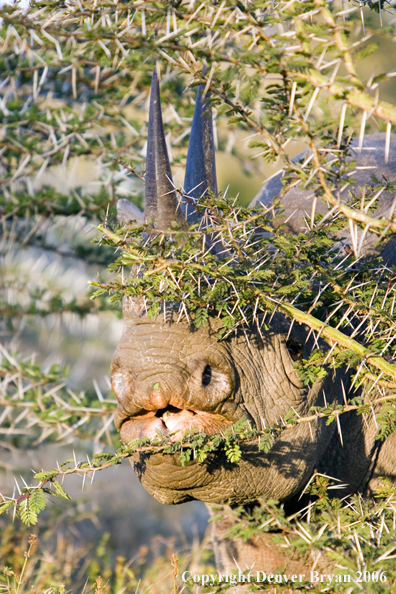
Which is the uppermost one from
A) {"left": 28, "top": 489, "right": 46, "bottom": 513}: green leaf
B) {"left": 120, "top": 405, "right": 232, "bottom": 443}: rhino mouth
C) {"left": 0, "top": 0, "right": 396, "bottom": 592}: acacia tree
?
{"left": 0, "top": 0, "right": 396, "bottom": 592}: acacia tree

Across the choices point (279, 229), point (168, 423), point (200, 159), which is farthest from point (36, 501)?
point (200, 159)

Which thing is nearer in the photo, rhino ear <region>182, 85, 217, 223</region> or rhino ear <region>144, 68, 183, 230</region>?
rhino ear <region>144, 68, 183, 230</region>

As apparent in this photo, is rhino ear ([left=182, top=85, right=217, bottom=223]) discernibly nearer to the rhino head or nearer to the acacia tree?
the rhino head

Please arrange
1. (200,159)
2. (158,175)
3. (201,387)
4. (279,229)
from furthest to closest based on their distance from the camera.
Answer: (200,159) → (279,229) → (158,175) → (201,387)

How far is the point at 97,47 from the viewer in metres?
2.71

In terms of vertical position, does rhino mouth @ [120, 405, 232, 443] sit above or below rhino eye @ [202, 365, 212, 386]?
below

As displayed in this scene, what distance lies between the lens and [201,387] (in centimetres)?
286

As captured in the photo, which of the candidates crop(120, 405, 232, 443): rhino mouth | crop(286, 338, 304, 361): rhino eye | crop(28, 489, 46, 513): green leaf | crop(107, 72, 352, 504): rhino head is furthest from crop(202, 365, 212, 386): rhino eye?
crop(28, 489, 46, 513): green leaf

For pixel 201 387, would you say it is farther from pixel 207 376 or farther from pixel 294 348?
pixel 294 348

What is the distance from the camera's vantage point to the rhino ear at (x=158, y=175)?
9.82ft

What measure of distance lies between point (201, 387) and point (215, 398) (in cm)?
10

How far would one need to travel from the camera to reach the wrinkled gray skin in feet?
9.39

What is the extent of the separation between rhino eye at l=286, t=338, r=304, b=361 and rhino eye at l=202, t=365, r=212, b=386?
616 mm

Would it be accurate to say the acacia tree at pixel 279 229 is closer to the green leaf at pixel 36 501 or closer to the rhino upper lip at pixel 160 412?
the green leaf at pixel 36 501
